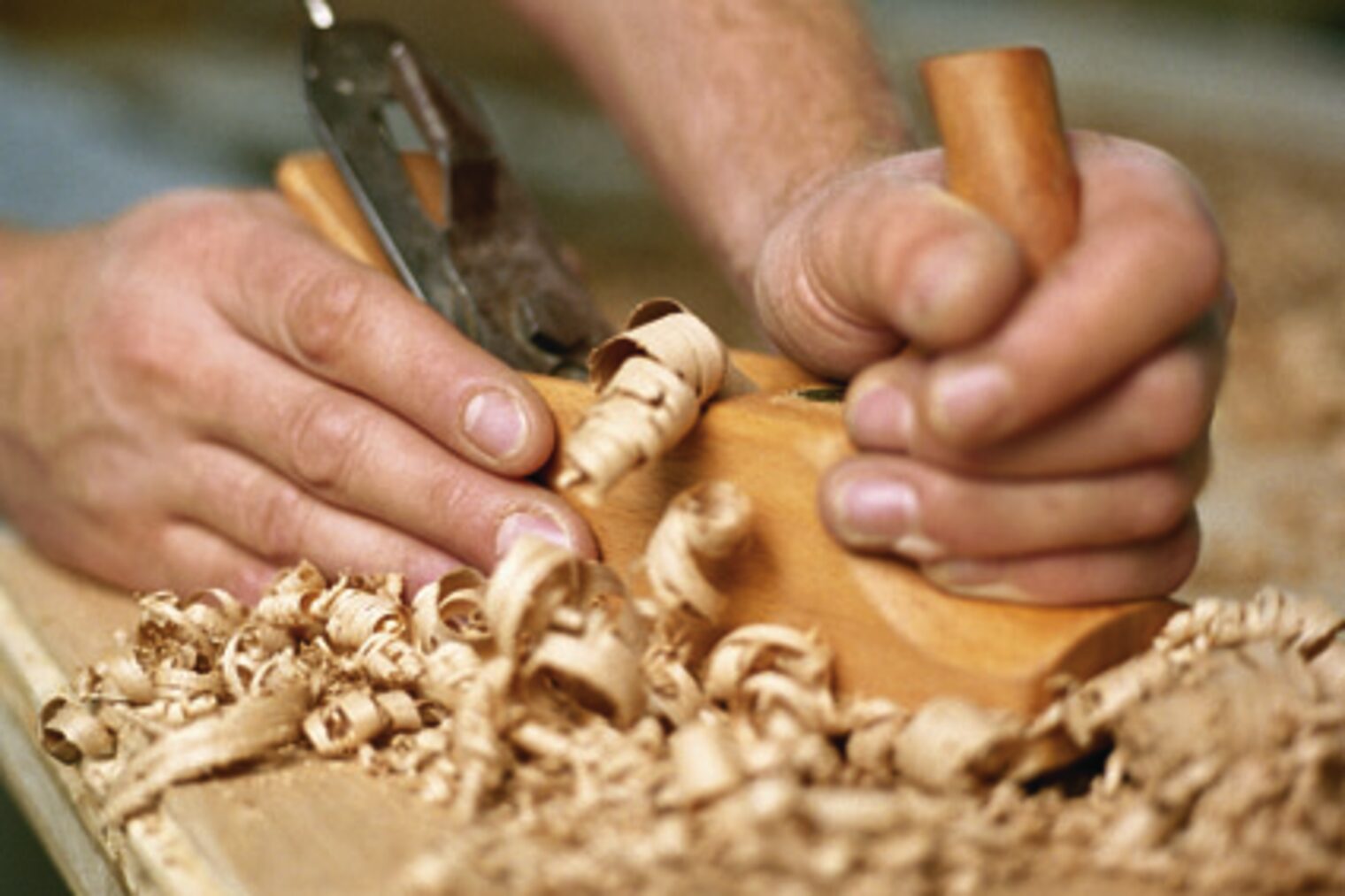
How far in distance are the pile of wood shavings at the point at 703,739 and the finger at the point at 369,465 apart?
4 cm

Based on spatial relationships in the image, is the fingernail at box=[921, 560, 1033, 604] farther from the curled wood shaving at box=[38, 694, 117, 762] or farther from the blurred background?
the blurred background

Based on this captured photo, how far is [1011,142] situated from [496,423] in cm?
→ 32

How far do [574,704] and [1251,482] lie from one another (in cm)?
97

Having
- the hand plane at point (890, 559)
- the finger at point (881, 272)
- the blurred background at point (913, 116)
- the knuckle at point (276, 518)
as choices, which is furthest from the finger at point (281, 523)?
the blurred background at point (913, 116)

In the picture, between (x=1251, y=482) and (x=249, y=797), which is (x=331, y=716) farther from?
(x=1251, y=482)

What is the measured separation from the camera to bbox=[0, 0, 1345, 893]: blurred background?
1.64 meters

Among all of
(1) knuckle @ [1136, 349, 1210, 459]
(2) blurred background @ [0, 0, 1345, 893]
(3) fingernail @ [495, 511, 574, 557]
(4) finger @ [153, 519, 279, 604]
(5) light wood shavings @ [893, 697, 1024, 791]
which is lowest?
(2) blurred background @ [0, 0, 1345, 893]

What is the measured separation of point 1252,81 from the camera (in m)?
3.05

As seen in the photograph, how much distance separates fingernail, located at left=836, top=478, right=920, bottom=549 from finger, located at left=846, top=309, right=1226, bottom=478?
20 mm

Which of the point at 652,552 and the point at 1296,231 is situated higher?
the point at 652,552

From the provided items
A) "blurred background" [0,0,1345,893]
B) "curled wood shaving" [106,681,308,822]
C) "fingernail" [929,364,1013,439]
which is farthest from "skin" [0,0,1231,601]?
"blurred background" [0,0,1345,893]

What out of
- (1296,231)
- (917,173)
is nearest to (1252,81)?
(1296,231)

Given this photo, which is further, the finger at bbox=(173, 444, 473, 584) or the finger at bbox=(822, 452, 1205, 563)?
the finger at bbox=(173, 444, 473, 584)

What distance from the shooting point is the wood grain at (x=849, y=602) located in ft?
2.31
